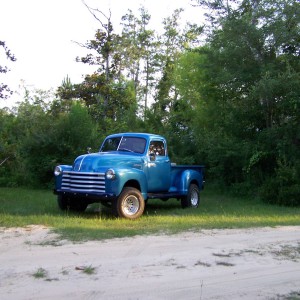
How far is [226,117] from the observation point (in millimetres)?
21062

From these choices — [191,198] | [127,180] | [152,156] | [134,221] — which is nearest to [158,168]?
[152,156]

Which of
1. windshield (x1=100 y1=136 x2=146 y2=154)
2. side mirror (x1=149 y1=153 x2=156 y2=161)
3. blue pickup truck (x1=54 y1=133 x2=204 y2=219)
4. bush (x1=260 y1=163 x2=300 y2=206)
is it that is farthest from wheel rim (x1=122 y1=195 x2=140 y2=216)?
bush (x1=260 y1=163 x2=300 y2=206)

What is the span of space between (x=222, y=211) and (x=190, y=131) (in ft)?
40.0

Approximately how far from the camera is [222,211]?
1417 centimetres

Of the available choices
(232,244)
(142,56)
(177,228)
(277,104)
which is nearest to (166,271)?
(232,244)

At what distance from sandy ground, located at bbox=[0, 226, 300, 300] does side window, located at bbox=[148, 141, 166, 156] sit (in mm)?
4214

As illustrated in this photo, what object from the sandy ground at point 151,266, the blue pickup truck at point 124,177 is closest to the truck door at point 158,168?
the blue pickup truck at point 124,177

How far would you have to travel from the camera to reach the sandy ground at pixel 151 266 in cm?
558

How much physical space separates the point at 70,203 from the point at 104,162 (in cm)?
203

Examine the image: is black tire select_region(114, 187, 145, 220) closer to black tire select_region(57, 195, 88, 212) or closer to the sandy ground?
black tire select_region(57, 195, 88, 212)

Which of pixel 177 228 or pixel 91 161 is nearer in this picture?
pixel 177 228

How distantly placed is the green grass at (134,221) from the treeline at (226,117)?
3.30m

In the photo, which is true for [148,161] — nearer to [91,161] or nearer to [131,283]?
[91,161]

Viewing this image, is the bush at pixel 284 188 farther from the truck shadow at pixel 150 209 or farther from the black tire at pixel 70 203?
the black tire at pixel 70 203
